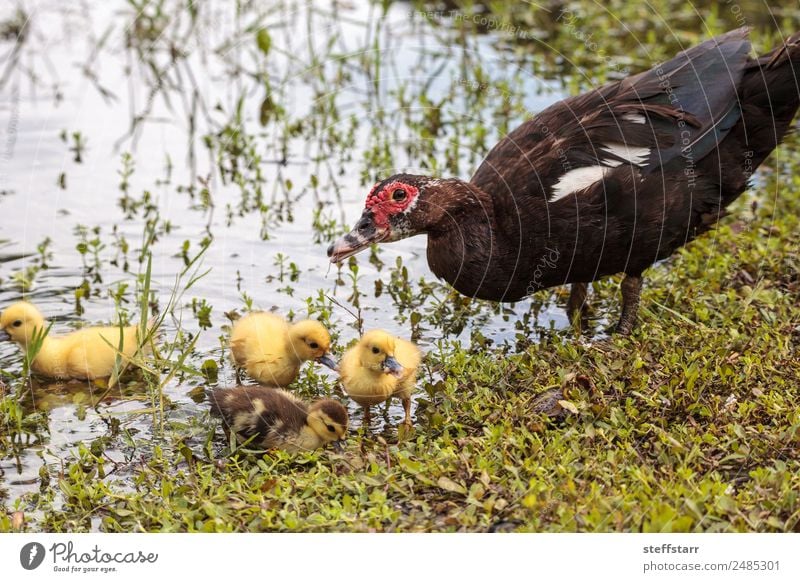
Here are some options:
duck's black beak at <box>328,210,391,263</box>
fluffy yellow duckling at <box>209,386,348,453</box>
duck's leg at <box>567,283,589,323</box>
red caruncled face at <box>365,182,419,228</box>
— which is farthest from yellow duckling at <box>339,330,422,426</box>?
duck's leg at <box>567,283,589,323</box>

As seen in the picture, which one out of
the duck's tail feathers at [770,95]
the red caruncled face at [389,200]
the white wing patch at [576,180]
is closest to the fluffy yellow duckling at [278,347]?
the red caruncled face at [389,200]

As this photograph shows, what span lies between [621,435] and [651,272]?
2163mm

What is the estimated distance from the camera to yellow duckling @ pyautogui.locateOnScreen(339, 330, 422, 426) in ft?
16.2

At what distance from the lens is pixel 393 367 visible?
4.91 metres

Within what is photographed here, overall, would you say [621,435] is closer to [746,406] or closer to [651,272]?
[746,406]

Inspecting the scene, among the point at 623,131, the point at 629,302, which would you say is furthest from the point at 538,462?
the point at 623,131

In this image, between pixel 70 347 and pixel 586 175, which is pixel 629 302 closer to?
pixel 586 175

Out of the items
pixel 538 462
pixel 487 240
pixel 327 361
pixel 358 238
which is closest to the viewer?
pixel 538 462

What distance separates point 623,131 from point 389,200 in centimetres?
129

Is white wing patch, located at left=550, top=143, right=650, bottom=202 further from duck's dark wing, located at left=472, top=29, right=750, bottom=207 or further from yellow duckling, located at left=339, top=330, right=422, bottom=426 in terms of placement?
yellow duckling, located at left=339, top=330, right=422, bottom=426

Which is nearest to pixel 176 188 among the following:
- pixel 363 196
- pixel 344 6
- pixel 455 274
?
pixel 363 196

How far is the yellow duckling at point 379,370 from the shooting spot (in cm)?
493
